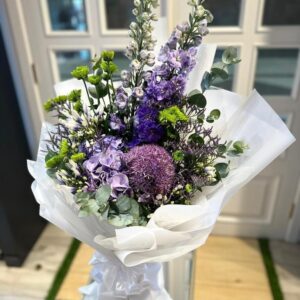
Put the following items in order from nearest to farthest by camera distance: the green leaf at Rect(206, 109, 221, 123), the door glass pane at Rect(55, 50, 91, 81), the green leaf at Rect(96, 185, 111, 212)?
the green leaf at Rect(96, 185, 111, 212) → the green leaf at Rect(206, 109, 221, 123) → the door glass pane at Rect(55, 50, 91, 81)

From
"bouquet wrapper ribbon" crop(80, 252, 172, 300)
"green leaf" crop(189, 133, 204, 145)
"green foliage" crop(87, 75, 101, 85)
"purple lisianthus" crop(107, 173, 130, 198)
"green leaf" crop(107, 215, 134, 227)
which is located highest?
"green foliage" crop(87, 75, 101, 85)

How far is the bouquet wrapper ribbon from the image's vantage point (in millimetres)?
680

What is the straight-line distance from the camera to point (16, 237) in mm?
1635

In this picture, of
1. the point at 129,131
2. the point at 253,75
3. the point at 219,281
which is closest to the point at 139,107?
the point at 129,131

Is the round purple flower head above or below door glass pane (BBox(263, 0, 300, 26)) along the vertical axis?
below

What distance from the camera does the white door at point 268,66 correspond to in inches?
50.2

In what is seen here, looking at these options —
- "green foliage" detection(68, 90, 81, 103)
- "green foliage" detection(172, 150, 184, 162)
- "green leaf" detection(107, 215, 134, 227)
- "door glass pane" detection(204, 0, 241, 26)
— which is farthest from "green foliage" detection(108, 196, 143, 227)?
"door glass pane" detection(204, 0, 241, 26)

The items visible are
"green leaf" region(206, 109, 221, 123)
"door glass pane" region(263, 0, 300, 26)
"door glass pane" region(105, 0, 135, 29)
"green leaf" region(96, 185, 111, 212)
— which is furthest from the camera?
"door glass pane" region(105, 0, 135, 29)

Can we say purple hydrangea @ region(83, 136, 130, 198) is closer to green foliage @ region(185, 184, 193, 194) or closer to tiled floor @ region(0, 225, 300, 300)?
green foliage @ region(185, 184, 193, 194)

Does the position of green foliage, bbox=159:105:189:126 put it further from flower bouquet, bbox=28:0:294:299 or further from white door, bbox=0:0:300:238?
white door, bbox=0:0:300:238

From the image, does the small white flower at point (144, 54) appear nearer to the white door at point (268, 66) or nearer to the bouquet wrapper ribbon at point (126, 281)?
the bouquet wrapper ribbon at point (126, 281)

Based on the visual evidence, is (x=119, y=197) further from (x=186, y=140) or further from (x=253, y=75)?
(x=253, y=75)

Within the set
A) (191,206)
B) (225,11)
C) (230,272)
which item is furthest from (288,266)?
(191,206)

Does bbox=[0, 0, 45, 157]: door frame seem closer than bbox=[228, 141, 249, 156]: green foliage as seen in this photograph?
No
